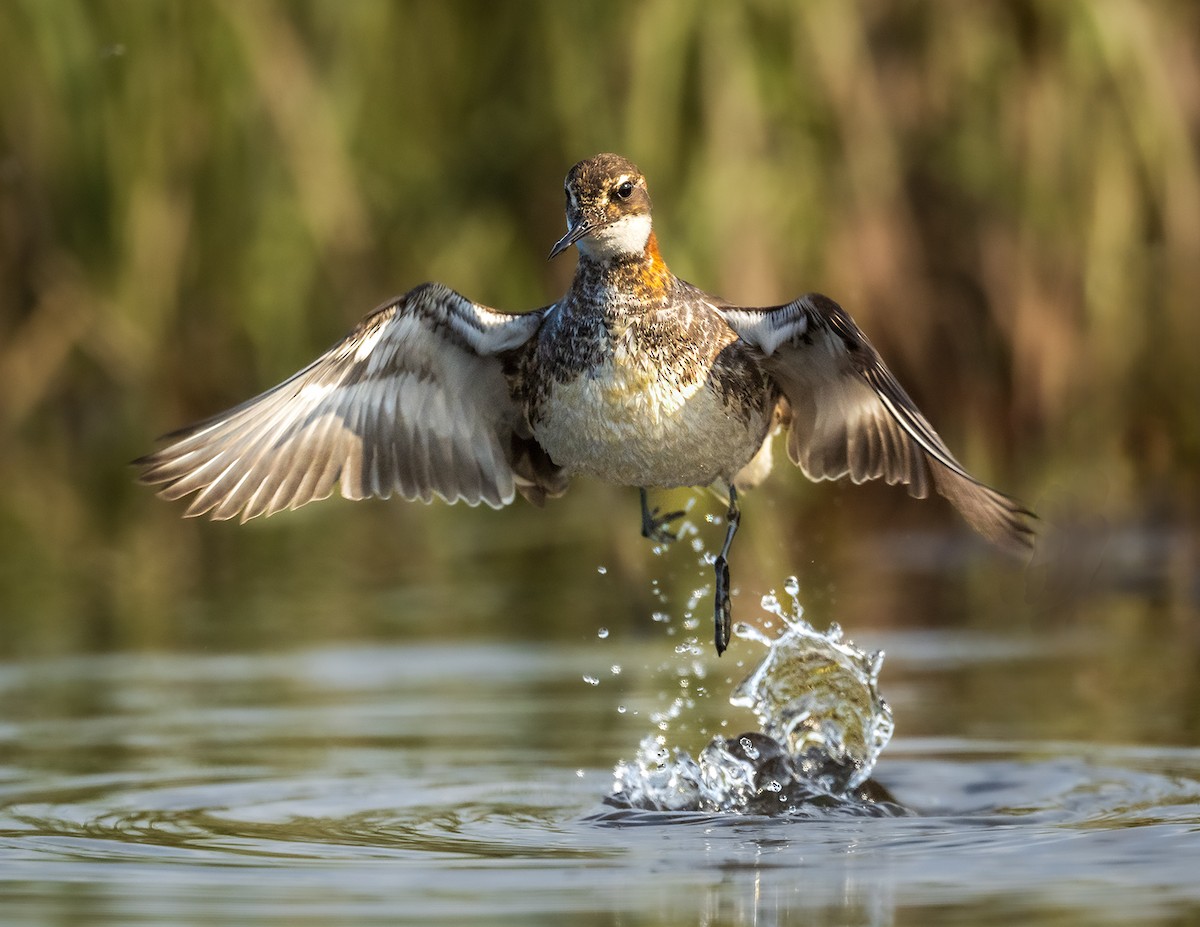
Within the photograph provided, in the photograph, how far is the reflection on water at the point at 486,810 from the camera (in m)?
4.83

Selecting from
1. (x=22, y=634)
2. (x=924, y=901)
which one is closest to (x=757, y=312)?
(x=924, y=901)

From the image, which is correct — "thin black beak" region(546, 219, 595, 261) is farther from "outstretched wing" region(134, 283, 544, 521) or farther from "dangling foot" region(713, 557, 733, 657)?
"dangling foot" region(713, 557, 733, 657)

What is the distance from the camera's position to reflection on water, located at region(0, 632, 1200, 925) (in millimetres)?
4832

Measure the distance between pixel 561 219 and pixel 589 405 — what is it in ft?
18.2

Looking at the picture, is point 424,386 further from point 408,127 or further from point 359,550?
point 408,127

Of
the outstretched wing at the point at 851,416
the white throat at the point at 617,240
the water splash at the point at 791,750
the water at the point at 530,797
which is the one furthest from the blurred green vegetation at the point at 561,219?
the white throat at the point at 617,240

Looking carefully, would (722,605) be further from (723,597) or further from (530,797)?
(530,797)

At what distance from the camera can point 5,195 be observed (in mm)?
12391

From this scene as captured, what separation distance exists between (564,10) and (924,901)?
22.3ft

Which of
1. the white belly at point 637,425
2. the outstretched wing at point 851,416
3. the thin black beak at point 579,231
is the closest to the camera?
the outstretched wing at point 851,416

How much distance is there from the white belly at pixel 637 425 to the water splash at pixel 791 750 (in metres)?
0.91

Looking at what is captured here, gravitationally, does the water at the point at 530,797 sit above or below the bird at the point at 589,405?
below

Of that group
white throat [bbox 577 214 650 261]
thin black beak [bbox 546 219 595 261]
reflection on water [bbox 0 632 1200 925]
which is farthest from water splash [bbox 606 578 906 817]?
thin black beak [bbox 546 219 595 261]

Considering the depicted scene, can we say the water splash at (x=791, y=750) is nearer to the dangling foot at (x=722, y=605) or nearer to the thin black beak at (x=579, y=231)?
the dangling foot at (x=722, y=605)
